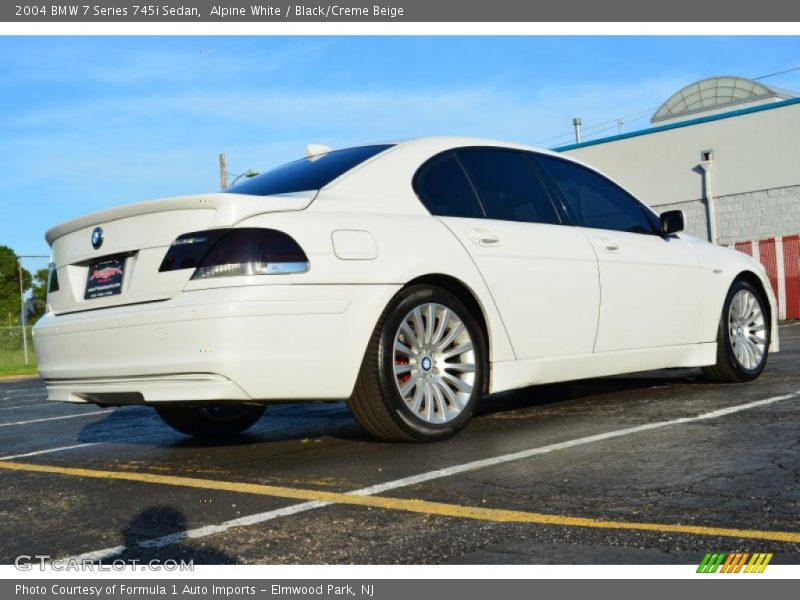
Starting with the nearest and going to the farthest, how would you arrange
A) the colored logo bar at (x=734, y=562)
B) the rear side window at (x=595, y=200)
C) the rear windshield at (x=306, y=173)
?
the colored logo bar at (x=734, y=562), the rear windshield at (x=306, y=173), the rear side window at (x=595, y=200)

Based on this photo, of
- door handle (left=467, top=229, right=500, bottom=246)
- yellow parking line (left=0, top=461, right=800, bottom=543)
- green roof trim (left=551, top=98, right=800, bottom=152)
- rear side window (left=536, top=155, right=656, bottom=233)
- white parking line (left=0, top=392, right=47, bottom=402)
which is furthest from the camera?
green roof trim (left=551, top=98, right=800, bottom=152)

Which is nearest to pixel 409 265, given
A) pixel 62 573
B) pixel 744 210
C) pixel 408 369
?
pixel 408 369

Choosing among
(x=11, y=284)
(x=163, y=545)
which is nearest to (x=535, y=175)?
(x=163, y=545)

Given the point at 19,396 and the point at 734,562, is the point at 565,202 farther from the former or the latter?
the point at 19,396

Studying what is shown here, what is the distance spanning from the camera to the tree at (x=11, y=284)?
79.7 feet

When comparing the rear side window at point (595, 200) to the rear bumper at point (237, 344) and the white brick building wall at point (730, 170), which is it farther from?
the white brick building wall at point (730, 170)

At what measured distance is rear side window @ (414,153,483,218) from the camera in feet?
17.5

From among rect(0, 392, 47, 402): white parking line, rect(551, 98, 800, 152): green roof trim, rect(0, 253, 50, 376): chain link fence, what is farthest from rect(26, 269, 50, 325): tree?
rect(551, 98, 800, 152): green roof trim

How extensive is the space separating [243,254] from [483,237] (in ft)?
4.85

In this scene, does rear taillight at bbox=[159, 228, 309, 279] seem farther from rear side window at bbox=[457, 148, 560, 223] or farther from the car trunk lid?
rear side window at bbox=[457, 148, 560, 223]

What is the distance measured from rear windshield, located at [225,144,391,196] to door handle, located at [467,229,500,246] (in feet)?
2.28

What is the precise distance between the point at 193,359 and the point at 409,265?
117cm

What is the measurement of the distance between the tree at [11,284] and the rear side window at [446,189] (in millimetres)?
19900

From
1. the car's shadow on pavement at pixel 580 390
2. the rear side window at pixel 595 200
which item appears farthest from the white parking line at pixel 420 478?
the rear side window at pixel 595 200
